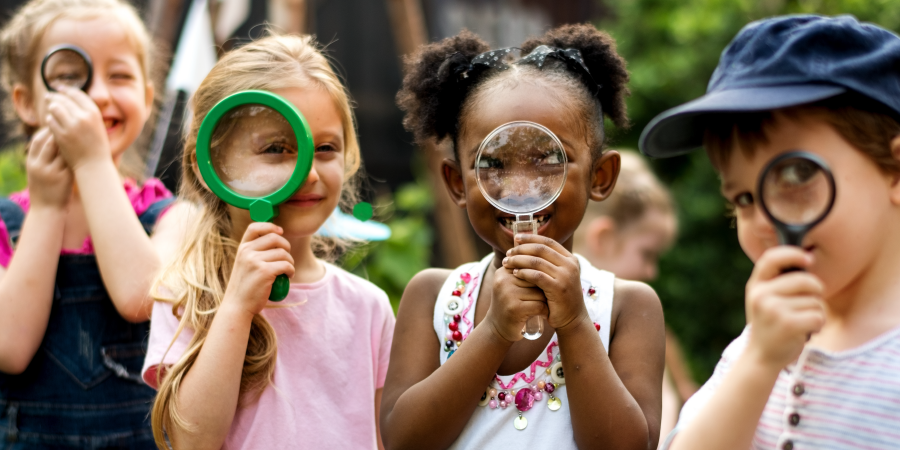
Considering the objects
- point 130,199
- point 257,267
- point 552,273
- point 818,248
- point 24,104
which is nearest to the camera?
point 818,248

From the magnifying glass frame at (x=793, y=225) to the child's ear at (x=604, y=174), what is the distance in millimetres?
780

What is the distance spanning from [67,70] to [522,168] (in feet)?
6.04

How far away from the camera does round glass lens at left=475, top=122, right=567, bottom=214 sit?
6.90 ft

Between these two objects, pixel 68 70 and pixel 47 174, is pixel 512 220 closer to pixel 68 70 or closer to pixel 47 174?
pixel 47 174

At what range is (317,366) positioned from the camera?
2529 millimetres

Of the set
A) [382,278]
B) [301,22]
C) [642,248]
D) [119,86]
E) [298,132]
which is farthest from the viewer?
[382,278]

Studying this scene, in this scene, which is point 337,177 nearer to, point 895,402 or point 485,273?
point 485,273

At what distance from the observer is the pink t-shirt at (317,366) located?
7.86 feet

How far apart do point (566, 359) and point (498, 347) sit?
0.18 m

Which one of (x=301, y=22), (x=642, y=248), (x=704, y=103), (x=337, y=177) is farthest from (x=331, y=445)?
(x=301, y=22)

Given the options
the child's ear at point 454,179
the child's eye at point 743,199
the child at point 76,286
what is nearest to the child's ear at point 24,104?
the child at point 76,286

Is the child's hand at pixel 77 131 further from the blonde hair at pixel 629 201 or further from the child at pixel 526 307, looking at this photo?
the blonde hair at pixel 629 201

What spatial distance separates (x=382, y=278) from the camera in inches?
235

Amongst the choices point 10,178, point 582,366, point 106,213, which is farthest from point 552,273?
point 10,178
